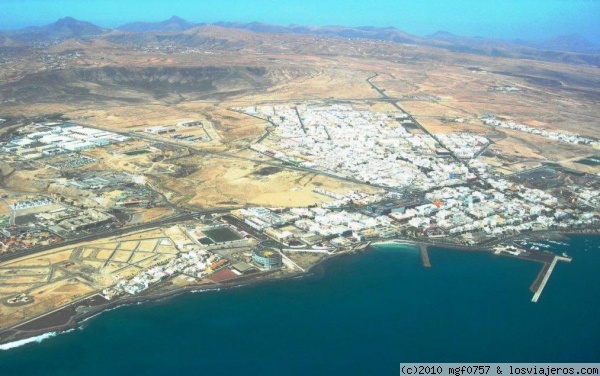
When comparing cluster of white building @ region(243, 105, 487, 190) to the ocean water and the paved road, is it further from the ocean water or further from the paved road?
the ocean water

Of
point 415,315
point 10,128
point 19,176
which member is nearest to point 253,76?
point 10,128

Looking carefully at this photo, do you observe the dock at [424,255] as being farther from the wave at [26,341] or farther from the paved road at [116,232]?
the wave at [26,341]

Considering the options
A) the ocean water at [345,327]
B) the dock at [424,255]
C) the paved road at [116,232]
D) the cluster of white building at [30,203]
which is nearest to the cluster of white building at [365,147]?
the dock at [424,255]

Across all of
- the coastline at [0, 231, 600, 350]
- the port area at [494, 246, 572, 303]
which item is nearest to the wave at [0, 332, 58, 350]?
the coastline at [0, 231, 600, 350]

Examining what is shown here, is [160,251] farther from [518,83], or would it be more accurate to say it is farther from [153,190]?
[518,83]

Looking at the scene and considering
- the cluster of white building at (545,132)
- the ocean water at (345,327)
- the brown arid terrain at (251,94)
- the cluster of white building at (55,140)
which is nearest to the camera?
the ocean water at (345,327)

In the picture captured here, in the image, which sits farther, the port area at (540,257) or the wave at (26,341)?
the port area at (540,257)

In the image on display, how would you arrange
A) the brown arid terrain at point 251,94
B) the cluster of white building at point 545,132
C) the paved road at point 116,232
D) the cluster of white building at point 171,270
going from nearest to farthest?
the cluster of white building at point 171,270 → the paved road at point 116,232 → the brown arid terrain at point 251,94 → the cluster of white building at point 545,132
